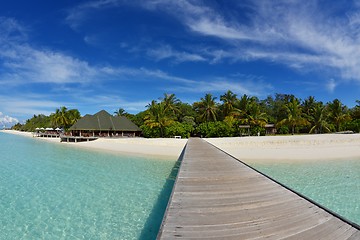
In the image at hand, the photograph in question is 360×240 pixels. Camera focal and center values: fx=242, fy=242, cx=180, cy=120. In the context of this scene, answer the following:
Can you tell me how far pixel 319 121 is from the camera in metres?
42.0

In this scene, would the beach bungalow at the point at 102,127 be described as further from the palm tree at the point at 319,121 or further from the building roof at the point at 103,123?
the palm tree at the point at 319,121

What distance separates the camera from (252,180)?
21.3 ft

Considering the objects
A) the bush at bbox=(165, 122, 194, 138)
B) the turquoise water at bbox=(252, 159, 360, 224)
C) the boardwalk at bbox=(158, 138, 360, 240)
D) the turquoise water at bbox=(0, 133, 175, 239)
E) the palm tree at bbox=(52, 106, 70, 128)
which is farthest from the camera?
the palm tree at bbox=(52, 106, 70, 128)

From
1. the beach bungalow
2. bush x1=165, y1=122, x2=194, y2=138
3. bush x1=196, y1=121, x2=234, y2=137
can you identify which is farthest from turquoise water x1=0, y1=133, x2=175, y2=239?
the beach bungalow

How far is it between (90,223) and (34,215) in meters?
1.88

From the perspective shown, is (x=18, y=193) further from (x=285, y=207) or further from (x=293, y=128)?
(x=293, y=128)

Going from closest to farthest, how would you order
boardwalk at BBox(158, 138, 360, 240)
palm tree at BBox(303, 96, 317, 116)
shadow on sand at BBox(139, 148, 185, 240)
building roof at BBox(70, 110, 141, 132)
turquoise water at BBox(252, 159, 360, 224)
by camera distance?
boardwalk at BBox(158, 138, 360, 240), shadow on sand at BBox(139, 148, 185, 240), turquoise water at BBox(252, 159, 360, 224), building roof at BBox(70, 110, 141, 132), palm tree at BBox(303, 96, 317, 116)

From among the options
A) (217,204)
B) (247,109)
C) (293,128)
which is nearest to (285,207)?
(217,204)

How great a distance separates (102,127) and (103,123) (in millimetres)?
1057

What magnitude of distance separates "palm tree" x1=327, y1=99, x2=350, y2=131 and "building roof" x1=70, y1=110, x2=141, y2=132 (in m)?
35.0

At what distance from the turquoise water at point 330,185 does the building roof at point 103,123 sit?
108 ft

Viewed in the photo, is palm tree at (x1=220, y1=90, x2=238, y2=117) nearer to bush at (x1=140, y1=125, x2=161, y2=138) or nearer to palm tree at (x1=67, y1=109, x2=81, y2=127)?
bush at (x1=140, y1=125, x2=161, y2=138)

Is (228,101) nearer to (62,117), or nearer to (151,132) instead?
(151,132)

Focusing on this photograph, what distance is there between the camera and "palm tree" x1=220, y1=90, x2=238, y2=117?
43031 mm
